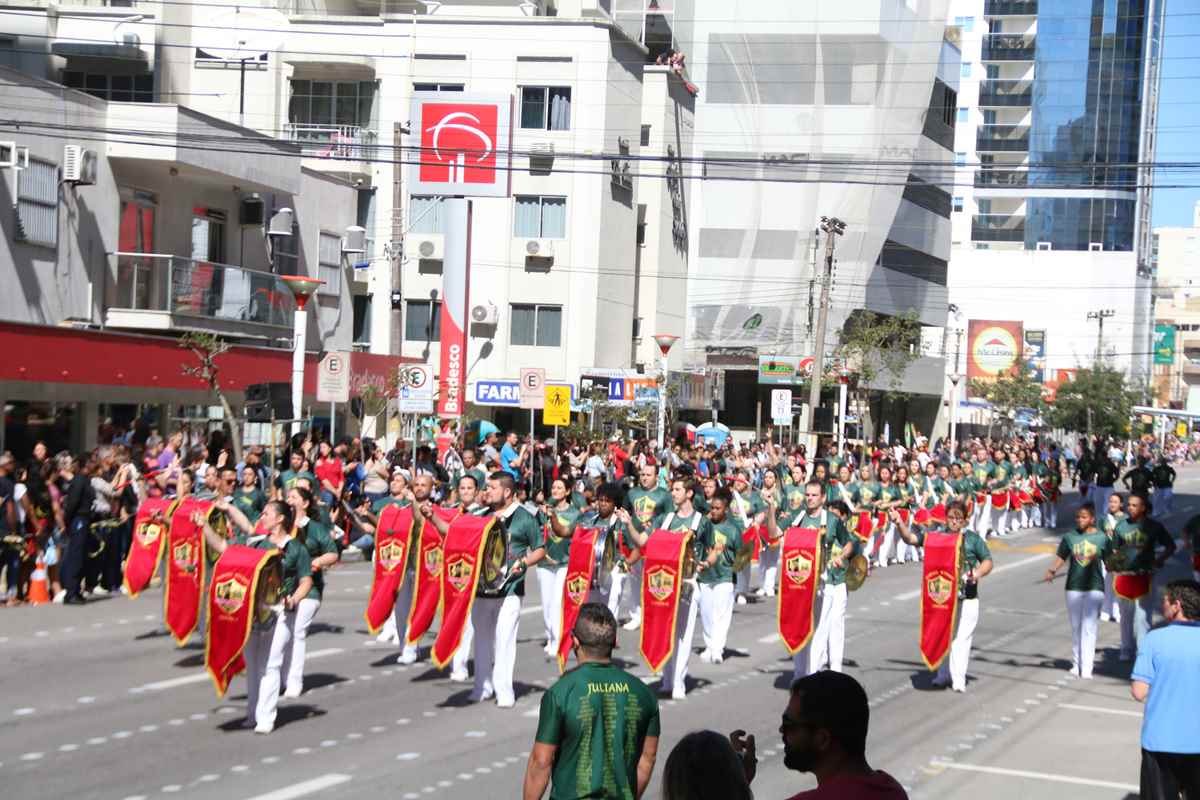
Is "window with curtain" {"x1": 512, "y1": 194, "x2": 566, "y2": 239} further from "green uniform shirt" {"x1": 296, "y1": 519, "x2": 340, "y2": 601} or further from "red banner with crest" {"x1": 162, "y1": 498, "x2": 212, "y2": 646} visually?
"green uniform shirt" {"x1": 296, "y1": 519, "x2": 340, "y2": 601}

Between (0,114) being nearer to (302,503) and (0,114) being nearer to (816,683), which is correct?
(302,503)

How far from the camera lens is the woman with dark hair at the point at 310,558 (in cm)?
1250

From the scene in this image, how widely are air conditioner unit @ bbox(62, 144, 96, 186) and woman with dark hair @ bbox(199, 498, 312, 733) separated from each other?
17.8m

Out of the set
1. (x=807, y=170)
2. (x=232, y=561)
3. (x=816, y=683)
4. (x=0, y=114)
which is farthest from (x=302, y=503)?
(x=807, y=170)

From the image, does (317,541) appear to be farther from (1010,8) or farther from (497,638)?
(1010,8)

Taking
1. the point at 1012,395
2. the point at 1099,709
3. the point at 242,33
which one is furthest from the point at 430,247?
the point at 1012,395

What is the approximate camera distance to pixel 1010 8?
11519cm

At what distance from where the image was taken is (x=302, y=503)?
12.8m

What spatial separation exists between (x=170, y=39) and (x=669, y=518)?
98.0 ft

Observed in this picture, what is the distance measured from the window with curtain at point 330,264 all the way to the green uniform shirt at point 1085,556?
82.3 ft

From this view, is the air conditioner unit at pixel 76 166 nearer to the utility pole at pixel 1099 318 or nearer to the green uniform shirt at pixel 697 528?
the green uniform shirt at pixel 697 528

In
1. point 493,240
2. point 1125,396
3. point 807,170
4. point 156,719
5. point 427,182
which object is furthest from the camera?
point 1125,396

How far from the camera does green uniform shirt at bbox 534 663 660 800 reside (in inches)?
247

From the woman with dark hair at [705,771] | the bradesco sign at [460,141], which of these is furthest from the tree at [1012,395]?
the woman with dark hair at [705,771]
